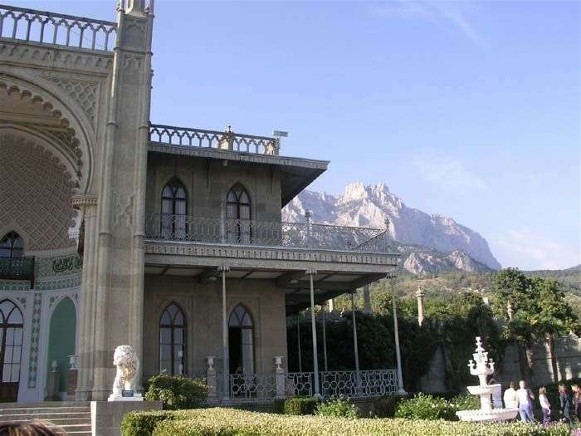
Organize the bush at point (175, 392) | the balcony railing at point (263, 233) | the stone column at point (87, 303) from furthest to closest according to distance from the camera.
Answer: the balcony railing at point (263, 233)
the stone column at point (87, 303)
the bush at point (175, 392)

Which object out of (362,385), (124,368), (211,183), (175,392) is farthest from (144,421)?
(211,183)

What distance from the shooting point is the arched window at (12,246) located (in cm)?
1824

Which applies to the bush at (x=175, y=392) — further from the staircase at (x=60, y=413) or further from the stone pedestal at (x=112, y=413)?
the staircase at (x=60, y=413)

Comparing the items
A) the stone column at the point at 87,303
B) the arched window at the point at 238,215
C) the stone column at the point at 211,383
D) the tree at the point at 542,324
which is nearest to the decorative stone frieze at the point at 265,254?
the stone column at the point at 87,303

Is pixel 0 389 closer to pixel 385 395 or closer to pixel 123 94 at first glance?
pixel 123 94

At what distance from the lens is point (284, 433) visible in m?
6.11

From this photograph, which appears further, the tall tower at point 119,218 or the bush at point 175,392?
the tall tower at point 119,218

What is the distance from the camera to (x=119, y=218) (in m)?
15.0

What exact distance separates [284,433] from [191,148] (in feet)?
41.3

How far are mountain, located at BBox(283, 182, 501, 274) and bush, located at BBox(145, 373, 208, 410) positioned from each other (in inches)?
4932

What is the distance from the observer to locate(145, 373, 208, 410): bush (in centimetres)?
1277

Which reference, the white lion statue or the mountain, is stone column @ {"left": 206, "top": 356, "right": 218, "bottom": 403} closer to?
the white lion statue

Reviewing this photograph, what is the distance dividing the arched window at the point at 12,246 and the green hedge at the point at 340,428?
11.7 meters

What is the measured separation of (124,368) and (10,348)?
7426mm
